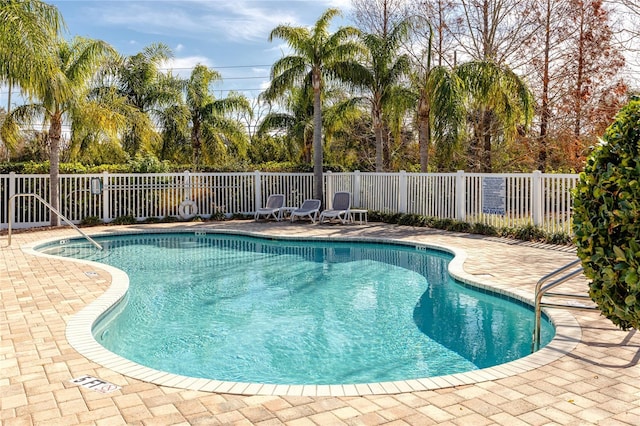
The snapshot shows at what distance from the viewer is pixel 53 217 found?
46.0ft

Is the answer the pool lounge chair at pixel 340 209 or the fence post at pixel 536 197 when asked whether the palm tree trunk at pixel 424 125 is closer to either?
the pool lounge chair at pixel 340 209

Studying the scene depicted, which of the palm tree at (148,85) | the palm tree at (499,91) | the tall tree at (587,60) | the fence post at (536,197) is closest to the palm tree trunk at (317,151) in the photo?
the palm tree at (499,91)

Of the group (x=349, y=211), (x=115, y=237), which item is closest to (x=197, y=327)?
(x=115, y=237)

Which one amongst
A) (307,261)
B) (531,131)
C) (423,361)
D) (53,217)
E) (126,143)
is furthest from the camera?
(126,143)

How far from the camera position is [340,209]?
14.9 m

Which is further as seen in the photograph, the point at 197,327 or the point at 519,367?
the point at 197,327

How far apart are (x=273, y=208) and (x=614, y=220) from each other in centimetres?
1383

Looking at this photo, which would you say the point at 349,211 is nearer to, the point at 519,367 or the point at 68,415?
the point at 519,367

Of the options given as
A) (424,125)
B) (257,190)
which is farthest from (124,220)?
(424,125)

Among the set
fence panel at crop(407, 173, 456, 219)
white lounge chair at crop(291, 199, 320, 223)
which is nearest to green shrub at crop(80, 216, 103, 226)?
white lounge chair at crop(291, 199, 320, 223)

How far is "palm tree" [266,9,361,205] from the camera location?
15516 mm

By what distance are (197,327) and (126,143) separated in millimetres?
17425

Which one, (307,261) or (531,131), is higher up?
(531,131)

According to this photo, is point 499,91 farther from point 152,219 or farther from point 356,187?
point 152,219
